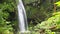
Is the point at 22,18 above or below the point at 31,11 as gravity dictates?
below

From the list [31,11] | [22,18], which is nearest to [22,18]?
[22,18]

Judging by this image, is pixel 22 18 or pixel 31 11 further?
pixel 31 11

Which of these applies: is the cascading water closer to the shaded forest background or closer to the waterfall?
the waterfall

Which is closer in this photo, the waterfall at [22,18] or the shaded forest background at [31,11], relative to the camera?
the shaded forest background at [31,11]

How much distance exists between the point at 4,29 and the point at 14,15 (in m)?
3.10

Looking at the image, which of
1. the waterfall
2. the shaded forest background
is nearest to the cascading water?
the waterfall

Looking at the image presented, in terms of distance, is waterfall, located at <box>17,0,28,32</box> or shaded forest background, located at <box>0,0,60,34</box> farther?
waterfall, located at <box>17,0,28,32</box>

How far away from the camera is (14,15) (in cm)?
1188

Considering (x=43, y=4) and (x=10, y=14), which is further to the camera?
(x=43, y=4)

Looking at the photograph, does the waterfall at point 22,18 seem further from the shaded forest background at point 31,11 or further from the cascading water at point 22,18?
the shaded forest background at point 31,11

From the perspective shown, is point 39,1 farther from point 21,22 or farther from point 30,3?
point 21,22

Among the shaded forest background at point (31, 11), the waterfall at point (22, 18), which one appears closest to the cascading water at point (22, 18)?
the waterfall at point (22, 18)

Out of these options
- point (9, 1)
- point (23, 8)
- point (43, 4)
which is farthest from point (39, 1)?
point (9, 1)

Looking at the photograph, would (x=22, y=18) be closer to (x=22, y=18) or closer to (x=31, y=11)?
(x=22, y=18)
